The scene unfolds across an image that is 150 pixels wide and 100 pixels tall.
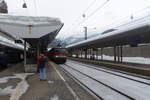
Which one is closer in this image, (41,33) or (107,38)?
(41,33)

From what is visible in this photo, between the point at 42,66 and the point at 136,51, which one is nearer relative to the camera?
Answer: the point at 42,66

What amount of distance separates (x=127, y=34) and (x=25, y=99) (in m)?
15.9

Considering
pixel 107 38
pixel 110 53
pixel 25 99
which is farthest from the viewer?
pixel 110 53

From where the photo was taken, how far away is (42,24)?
21406 mm

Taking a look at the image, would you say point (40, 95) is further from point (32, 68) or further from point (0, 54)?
point (0, 54)

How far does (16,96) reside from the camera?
9.55 m

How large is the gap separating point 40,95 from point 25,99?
3.36 ft

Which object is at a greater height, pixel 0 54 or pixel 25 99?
pixel 0 54

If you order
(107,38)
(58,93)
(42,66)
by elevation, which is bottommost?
(58,93)

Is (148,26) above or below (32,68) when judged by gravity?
above

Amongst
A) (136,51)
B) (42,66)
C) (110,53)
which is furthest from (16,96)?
(110,53)

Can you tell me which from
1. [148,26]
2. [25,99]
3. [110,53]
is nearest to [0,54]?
[148,26]

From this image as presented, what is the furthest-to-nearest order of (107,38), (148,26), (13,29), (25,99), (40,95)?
(107,38), (13,29), (148,26), (40,95), (25,99)

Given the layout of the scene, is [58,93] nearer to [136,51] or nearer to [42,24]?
[42,24]
